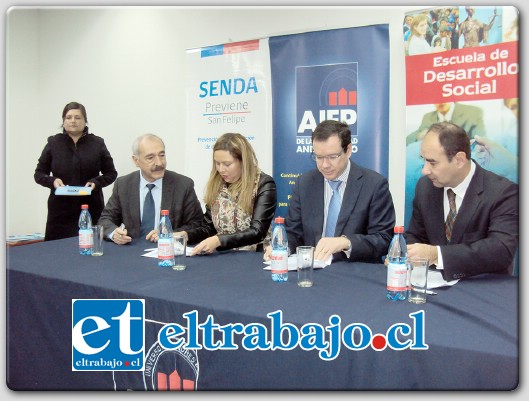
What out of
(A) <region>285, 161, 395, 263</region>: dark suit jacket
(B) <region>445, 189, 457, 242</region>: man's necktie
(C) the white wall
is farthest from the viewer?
(A) <region>285, 161, 395, 263</region>: dark suit jacket

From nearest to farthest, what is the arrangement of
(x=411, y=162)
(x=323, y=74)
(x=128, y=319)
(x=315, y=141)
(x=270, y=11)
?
(x=128, y=319), (x=270, y=11), (x=315, y=141), (x=411, y=162), (x=323, y=74)

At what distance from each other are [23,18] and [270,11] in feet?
2.69

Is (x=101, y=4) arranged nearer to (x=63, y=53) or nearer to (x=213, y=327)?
(x=63, y=53)

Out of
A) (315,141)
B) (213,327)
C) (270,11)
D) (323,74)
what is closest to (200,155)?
(323,74)

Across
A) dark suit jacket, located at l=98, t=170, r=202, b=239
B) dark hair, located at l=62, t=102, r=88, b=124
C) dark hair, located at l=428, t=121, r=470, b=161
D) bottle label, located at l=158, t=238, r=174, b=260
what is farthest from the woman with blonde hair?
dark hair, located at l=428, t=121, r=470, b=161

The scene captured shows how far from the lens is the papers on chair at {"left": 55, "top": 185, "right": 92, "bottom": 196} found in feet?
7.62

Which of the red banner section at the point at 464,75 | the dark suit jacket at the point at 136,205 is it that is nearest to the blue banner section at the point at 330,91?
the red banner section at the point at 464,75

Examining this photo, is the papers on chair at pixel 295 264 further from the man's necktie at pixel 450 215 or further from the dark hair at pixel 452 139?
the dark hair at pixel 452 139

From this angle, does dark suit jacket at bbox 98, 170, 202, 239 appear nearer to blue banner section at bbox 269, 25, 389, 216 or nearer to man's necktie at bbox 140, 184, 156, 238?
man's necktie at bbox 140, 184, 156, 238

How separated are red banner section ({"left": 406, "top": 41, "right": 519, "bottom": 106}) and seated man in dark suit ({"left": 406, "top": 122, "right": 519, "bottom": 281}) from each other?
0.62 feet

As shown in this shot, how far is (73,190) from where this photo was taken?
2.44m

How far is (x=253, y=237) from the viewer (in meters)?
2.27

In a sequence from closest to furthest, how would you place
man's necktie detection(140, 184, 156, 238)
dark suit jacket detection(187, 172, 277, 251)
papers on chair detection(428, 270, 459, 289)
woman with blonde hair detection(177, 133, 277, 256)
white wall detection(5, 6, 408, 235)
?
papers on chair detection(428, 270, 459, 289) → white wall detection(5, 6, 408, 235) → dark suit jacket detection(187, 172, 277, 251) → woman with blonde hair detection(177, 133, 277, 256) → man's necktie detection(140, 184, 156, 238)

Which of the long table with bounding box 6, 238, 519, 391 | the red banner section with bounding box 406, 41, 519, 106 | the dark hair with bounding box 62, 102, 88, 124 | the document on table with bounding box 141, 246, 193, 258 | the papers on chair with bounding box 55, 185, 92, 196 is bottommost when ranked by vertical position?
the long table with bounding box 6, 238, 519, 391
